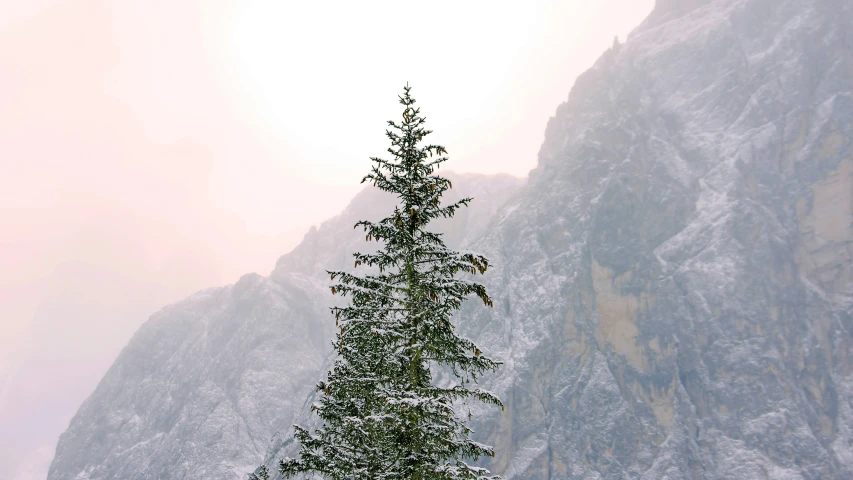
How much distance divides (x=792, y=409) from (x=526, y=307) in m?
65.8

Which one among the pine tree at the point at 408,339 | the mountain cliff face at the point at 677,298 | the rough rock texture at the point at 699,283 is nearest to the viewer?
the pine tree at the point at 408,339

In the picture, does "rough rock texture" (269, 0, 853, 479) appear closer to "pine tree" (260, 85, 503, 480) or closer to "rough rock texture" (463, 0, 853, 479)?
"rough rock texture" (463, 0, 853, 479)

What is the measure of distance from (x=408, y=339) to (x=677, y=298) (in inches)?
5801

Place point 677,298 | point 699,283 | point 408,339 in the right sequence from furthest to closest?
point 699,283 < point 677,298 < point 408,339

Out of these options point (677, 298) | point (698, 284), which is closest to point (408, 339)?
point (677, 298)

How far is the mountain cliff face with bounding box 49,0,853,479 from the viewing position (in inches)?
4973

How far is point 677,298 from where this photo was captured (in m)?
144

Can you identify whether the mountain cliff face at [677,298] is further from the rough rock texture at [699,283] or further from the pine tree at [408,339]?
the pine tree at [408,339]

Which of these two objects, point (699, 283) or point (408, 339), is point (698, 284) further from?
point (408, 339)

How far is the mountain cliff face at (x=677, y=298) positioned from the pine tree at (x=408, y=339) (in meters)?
125

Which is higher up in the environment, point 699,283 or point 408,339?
point 699,283

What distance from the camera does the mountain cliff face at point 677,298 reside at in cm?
12631

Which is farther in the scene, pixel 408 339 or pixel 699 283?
pixel 699 283

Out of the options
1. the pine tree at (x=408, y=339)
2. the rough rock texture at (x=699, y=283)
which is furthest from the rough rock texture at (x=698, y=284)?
the pine tree at (x=408, y=339)
